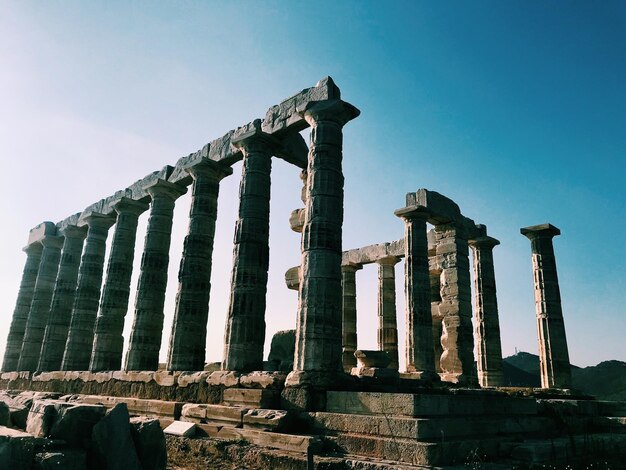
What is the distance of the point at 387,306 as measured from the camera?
84.9ft

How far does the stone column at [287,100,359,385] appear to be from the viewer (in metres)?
11.0

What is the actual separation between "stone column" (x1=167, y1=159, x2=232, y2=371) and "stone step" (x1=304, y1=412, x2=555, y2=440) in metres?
6.85

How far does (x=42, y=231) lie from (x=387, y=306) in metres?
19.3

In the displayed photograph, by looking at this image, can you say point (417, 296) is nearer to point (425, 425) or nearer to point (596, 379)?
point (425, 425)

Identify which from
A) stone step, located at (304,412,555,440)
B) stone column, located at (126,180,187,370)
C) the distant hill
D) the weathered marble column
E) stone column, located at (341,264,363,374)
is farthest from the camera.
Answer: the distant hill

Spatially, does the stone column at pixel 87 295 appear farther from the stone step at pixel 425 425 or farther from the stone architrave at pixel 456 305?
the stone architrave at pixel 456 305

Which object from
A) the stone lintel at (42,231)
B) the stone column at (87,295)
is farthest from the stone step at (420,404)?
the stone lintel at (42,231)

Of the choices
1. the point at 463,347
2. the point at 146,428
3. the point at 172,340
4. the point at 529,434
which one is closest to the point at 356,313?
the point at 463,347

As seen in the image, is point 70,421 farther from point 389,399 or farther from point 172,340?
point 172,340

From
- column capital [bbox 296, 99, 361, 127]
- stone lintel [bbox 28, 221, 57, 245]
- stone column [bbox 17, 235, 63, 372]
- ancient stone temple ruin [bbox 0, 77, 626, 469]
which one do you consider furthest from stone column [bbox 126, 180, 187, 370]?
stone column [bbox 17, 235, 63, 372]

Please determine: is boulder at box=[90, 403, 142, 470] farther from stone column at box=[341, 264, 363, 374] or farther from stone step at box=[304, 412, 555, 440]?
stone column at box=[341, 264, 363, 374]

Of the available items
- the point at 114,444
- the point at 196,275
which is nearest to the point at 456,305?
the point at 196,275

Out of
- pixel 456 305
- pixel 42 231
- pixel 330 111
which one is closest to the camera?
pixel 330 111

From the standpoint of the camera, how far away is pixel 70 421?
6473 mm
